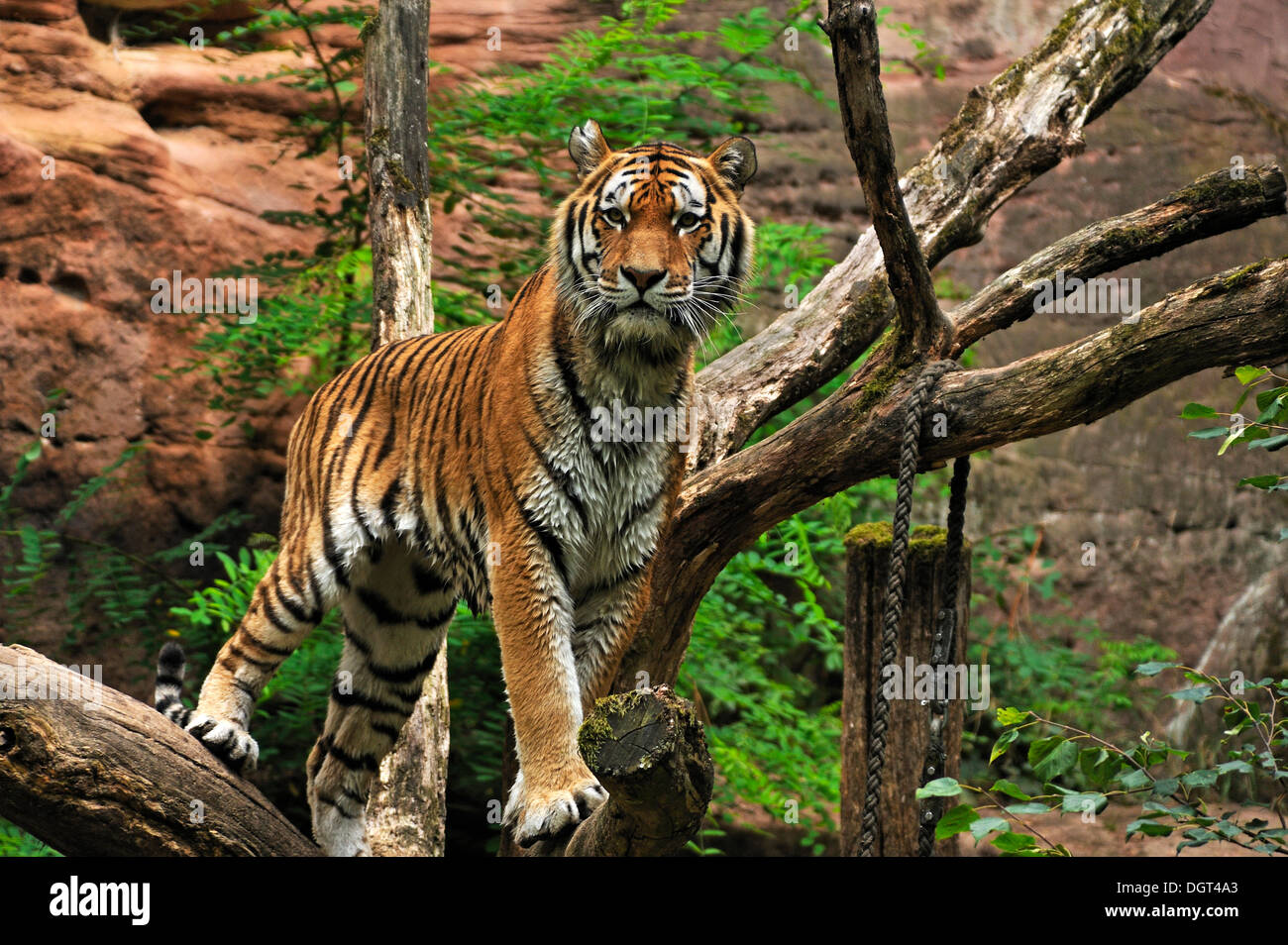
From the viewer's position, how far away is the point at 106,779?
310 centimetres

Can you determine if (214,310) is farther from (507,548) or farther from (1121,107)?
(1121,107)

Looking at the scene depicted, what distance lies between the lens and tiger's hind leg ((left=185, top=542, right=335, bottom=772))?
13.4ft

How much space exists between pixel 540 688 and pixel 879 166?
5.65 feet

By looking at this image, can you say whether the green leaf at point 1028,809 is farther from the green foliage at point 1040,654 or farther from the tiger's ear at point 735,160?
the green foliage at point 1040,654

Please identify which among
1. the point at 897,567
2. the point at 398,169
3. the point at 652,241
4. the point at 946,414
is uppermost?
the point at 398,169

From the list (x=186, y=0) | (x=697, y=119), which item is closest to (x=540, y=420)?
(x=697, y=119)

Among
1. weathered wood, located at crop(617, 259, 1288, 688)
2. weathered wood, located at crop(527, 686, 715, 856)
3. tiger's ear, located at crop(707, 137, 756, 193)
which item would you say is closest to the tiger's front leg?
weathered wood, located at crop(617, 259, 1288, 688)

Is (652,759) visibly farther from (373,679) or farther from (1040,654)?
(1040,654)

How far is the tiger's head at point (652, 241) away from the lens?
357cm

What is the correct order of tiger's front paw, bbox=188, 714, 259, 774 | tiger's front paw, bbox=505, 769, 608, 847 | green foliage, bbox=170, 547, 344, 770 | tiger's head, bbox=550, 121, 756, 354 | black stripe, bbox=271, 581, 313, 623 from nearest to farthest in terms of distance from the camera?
tiger's front paw, bbox=505, 769, 608, 847, tiger's head, bbox=550, 121, 756, 354, tiger's front paw, bbox=188, 714, 259, 774, black stripe, bbox=271, 581, 313, 623, green foliage, bbox=170, 547, 344, 770

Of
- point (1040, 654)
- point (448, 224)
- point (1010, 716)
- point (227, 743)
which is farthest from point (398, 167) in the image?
point (1040, 654)

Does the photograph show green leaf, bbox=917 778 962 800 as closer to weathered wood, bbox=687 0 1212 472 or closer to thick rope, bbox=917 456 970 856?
thick rope, bbox=917 456 970 856

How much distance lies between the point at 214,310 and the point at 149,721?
4187mm

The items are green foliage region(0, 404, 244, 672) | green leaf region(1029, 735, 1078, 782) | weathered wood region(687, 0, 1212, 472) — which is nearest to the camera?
green leaf region(1029, 735, 1078, 782)
